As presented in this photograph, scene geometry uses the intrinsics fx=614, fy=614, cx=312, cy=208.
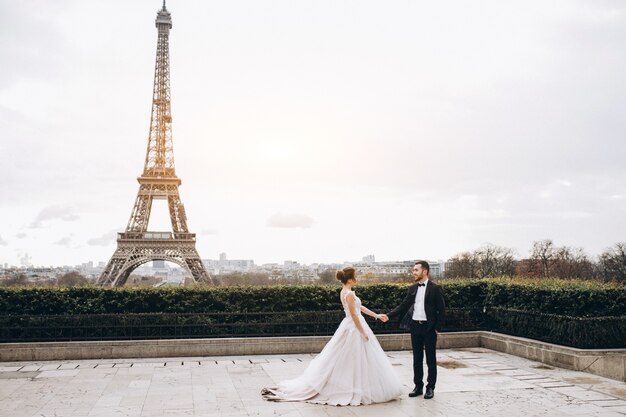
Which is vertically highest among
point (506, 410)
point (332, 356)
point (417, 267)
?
point (417, 267)

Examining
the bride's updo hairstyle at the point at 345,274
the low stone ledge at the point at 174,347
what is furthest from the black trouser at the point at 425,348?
the low stone ledge at the point at 174,347

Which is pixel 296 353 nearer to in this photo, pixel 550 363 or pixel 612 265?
pixel 550 363

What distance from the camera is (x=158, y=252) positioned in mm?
51812

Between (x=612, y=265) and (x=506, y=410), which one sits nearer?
(x=506, y=410)

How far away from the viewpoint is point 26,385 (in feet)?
33.7

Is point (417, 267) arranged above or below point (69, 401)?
above

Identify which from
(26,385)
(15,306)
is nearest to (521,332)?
(26,385)

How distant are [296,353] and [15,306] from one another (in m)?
6.44

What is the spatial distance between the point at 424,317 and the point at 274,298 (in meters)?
6.18

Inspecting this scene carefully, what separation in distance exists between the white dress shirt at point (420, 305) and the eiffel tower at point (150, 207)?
42424 mm

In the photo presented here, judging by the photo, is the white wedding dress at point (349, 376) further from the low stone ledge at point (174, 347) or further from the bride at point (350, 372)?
the low stone ledge at point (174, 347)

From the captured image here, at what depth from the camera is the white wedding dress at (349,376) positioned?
892 cm

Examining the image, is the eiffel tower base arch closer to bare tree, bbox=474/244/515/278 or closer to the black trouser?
bare tree, bbox=474/244/515/278

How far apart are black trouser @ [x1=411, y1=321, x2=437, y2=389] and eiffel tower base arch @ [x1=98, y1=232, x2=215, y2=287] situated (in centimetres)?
4286
